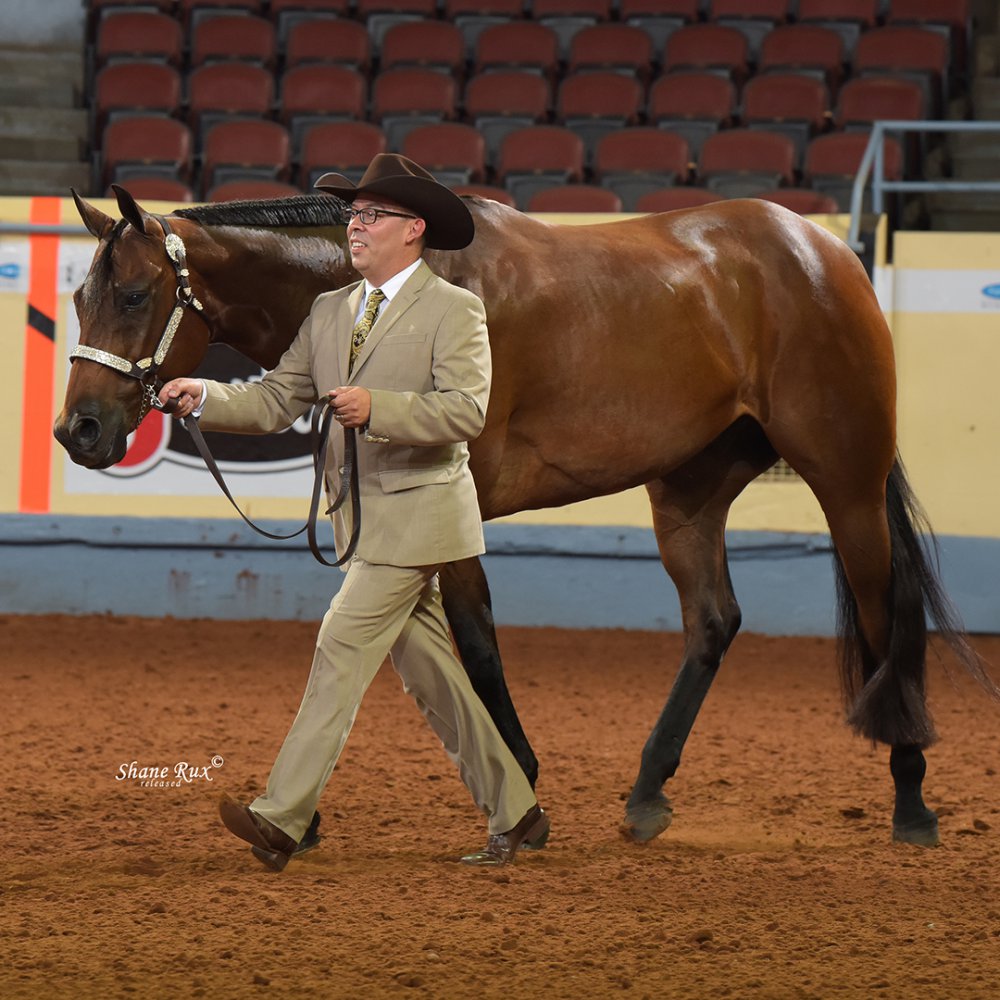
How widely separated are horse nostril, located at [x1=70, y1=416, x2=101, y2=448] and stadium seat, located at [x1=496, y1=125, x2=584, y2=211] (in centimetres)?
801

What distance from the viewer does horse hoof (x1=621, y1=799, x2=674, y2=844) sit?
4.86 metres

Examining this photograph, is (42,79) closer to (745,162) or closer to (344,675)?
(745,162)

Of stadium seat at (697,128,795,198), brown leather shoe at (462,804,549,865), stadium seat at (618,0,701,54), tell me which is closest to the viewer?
brown leather shoe at (462,804,549,865)

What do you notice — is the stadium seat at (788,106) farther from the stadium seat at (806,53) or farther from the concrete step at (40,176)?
the concrete step at (40,176)

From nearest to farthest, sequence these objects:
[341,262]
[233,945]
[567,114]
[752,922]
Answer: [233,945]
[752,922]
[341,262]
[567,114]

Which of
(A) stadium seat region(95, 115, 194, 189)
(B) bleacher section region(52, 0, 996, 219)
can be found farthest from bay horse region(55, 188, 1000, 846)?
(A) stadium seat region(95, 115, 194, 189)

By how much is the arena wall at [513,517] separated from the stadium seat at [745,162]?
2698 millimetres

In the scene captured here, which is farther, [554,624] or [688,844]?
[554,624]

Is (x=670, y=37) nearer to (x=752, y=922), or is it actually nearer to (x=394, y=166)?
(x=394, y=166)

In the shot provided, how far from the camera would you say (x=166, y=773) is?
18.5ft

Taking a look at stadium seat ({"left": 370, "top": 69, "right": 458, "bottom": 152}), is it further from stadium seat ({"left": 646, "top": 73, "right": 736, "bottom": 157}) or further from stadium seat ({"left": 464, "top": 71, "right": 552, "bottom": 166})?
stadium seat ({"left": 646, "top": 73, "right": 736, "bottom": 157})

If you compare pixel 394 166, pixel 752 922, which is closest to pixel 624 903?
pixel 752 922

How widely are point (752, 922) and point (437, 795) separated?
1.76 meters

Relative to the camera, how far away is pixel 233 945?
356cm
